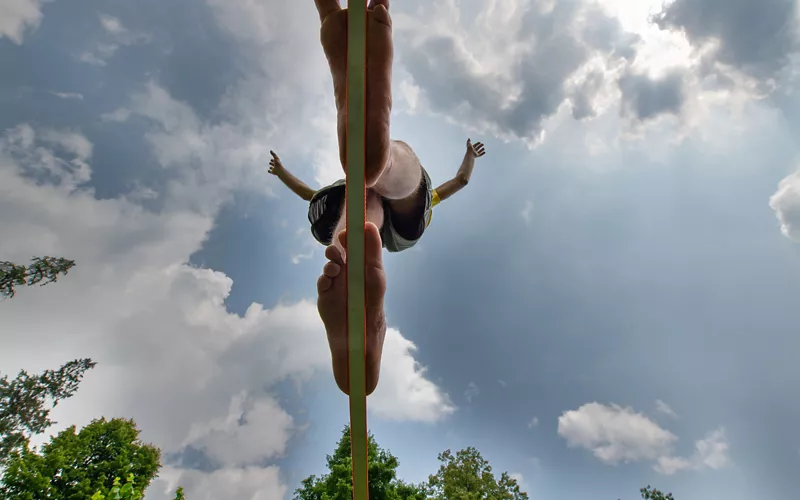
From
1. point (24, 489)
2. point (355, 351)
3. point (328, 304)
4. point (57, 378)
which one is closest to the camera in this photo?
point (355, 351)

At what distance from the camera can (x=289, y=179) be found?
482cm

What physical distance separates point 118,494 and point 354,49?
7.79m

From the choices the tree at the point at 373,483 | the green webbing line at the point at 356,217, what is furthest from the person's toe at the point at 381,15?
the tree at the point at 373,483

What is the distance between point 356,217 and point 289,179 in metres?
2.89

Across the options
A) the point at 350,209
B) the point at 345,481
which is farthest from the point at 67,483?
the point at 350,209

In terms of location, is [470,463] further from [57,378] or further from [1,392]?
[1,392]

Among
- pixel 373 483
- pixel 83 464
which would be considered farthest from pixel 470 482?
pixel 83 464

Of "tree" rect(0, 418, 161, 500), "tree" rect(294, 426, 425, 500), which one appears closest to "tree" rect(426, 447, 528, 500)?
"tree" rect(294, 426, 425, 500)

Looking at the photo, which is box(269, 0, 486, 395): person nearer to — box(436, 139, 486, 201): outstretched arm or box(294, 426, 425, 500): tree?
box(436, 139, 486, 201): outstretched arm

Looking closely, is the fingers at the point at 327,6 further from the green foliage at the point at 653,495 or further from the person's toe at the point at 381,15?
the green foliage at the point at 653,495

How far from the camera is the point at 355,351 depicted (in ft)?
7.89

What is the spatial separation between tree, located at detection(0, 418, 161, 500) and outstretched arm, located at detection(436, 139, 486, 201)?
10066 mm

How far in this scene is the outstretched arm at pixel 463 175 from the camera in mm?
4645

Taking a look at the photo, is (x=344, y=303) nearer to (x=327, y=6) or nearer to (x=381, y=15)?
(x=381, y=15)
